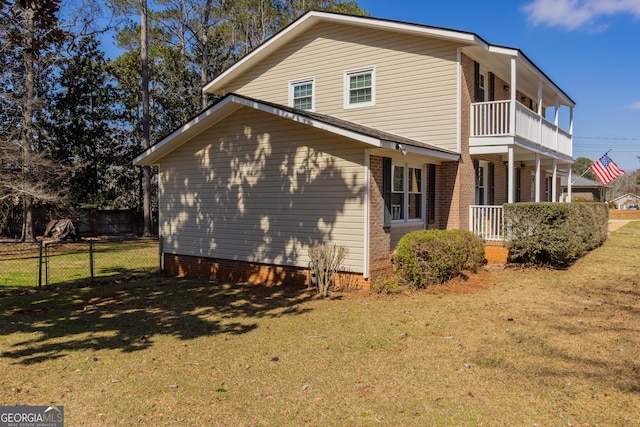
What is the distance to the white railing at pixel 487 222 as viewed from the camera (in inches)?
521

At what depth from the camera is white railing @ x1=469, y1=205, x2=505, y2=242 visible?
1324cm

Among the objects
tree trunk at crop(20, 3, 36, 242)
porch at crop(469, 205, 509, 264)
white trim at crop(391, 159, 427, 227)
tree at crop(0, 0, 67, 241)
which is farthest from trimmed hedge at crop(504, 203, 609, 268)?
tree trunk at crop(20, 3, 36, 242)

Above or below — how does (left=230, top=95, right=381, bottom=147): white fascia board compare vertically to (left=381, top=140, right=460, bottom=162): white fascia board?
above

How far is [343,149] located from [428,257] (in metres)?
3.11

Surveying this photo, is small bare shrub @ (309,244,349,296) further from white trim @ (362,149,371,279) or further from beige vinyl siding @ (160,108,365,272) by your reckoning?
white trim @ (362,149,371,279)

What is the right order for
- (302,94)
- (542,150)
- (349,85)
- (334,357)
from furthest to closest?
(542,150) → (302,94) → (349,85) → (334,357)

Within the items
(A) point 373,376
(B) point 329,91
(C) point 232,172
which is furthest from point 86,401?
(B) point 329,91

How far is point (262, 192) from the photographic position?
1166 centimetres

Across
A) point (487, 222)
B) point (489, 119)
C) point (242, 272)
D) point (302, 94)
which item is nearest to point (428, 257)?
point (487, 222)

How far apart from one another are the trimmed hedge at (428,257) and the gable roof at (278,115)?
7.02 ft

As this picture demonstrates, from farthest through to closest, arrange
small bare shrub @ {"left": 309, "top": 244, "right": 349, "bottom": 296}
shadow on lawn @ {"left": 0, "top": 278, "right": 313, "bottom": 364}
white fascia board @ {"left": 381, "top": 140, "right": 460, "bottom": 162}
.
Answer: small bare shrub @ {"left": 309, "top": 244, "right": 349, "bottom": 296} < white fascia board @ {"left": 381, "top": 140, "right": 460, "bottom": 162} < shadow on lawn @ {"left": 0, "top": 278, "right": 313, "bottom": 364}

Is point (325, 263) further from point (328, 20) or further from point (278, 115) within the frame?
point (328, 20)

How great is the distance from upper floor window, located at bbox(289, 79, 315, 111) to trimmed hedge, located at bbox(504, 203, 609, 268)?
7624 mm

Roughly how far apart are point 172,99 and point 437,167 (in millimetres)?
26865
